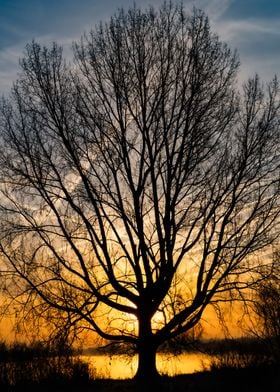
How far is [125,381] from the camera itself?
1827 centimetres

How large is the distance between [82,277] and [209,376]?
16.4 ft

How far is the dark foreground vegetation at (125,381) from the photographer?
52.7 ft

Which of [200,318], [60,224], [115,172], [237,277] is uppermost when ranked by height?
[115,172]

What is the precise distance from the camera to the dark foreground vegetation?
633 inches

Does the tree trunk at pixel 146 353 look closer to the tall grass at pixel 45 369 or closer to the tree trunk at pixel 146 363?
the tree trunk at pixel 146 363

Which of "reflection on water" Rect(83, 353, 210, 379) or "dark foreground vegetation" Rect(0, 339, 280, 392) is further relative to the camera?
"reflection on water" Rect(83, 353, 210, 379)

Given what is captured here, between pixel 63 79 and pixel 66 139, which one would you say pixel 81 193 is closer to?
pixel 66 139

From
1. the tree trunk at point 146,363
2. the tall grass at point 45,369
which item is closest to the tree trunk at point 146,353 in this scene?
the tree trunk at point 146,363

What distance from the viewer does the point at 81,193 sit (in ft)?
62.7

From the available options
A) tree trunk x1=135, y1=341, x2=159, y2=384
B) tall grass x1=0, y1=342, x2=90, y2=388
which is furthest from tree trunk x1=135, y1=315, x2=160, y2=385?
tall grass x1=0, y1=342, x2=90, y2=388

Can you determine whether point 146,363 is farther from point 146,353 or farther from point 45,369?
point 45,369

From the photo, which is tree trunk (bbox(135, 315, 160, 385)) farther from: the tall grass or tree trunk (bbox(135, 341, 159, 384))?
the tall grass

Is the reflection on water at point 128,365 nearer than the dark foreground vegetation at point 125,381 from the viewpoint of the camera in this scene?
No

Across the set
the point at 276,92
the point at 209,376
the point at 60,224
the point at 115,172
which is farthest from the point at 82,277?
the point at 276,92
